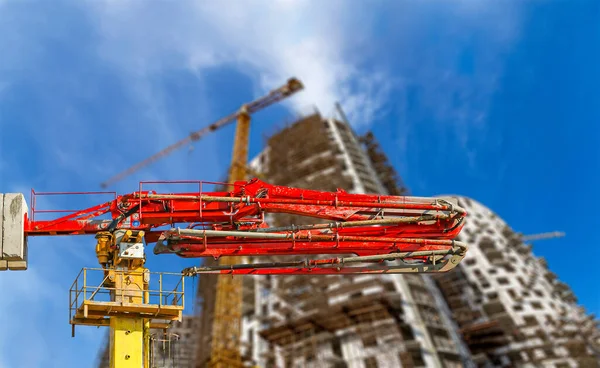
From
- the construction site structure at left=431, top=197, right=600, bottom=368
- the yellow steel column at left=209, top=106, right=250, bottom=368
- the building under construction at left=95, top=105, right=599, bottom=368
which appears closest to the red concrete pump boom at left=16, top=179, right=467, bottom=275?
the building under construction at left=95, top=105, right=599, bottom=368

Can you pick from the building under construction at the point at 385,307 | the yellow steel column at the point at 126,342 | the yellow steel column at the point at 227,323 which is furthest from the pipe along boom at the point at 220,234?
the yellow steel column at the point at 227,323

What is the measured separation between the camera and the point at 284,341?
59594 mm

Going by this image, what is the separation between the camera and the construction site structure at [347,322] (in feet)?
178

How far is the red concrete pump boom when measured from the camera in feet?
55.5

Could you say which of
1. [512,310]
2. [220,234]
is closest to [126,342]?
[220,234]

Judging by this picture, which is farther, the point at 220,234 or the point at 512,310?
the point at 512,310

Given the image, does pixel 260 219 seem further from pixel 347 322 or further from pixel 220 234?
pixel 347 322

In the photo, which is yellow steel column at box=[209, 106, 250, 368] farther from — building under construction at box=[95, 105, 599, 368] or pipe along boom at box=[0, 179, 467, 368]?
pipe along boom at box=[0, 179, 467, 368]

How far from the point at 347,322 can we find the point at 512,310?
29.3 m

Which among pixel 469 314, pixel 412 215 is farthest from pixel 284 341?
pixel 412 215

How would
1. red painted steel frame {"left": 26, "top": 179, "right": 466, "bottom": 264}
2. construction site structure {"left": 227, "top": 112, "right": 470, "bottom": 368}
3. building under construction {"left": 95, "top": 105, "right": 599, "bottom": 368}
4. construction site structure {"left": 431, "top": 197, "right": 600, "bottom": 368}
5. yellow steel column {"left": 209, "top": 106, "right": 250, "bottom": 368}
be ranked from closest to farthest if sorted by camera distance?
1. red painted steel frame {"left": 26, "top": 179, "right": 466, "bottom": 264}
2. construction site structure {"left": 227, "top": 112, "right": 470, "bottom": 368}
3. building under construction {"left": 95, "top": 105, "right": 599, "bottom": 368}
4. yellow steel column {"left": 209, "top": 106, "right": 250, "bottom": 368}
5. construction site structure {"left": 431, "top": 197, "right": 600, "bottom": 368}

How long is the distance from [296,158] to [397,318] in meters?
29.9

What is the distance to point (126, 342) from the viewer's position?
15625mm

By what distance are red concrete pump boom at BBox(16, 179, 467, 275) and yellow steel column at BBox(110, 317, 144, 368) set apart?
2.06 metres
